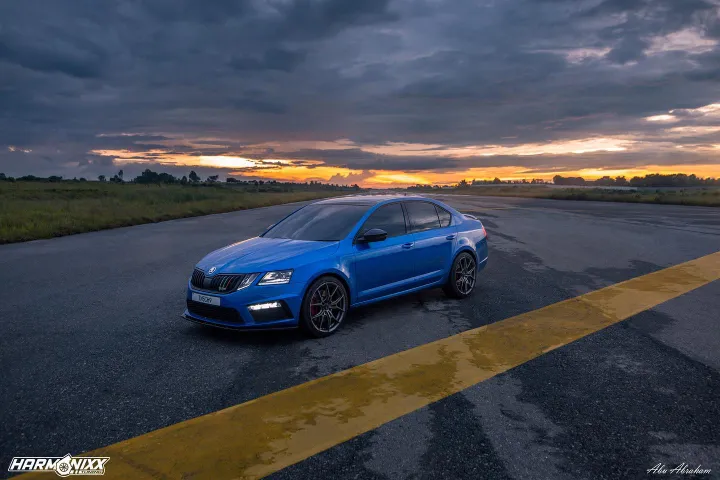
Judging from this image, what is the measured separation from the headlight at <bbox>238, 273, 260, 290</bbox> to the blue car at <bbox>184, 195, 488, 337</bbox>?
0.01 m

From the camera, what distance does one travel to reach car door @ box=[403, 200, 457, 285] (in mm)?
7184

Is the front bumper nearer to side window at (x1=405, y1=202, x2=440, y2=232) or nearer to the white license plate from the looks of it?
the white license plate

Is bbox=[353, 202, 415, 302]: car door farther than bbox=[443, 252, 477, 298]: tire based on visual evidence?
No

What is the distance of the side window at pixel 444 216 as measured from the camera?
7.77 metres

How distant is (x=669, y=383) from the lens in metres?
4.50

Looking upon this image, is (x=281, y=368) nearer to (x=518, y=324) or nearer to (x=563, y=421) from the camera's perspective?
(x=563, y=421)

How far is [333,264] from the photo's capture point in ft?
19.8

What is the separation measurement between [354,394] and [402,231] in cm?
309

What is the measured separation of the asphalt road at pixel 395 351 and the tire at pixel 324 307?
0.54ft

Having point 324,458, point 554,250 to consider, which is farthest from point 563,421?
point 554,250

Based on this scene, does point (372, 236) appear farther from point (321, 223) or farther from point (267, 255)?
point (267, 255)
